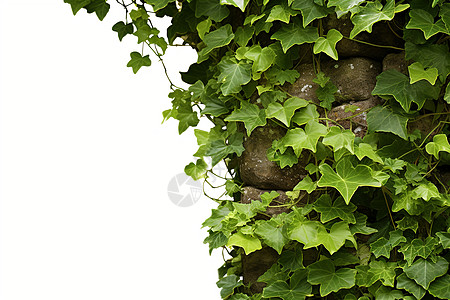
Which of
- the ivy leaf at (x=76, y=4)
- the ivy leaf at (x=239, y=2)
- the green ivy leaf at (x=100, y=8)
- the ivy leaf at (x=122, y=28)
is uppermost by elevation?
the ivy leaf at (x=76, y=4)

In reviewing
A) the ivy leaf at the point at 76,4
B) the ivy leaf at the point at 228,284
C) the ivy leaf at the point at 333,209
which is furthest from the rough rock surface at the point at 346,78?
the ivy leaf at the point at 76,4

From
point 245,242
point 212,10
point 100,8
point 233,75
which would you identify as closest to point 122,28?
point 100,8

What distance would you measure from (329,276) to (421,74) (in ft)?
2.28

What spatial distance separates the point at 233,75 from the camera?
2.08 m

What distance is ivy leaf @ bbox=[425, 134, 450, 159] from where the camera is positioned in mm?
1896

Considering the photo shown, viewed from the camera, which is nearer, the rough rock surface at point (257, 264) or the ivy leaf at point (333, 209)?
the ivy leaf at point (333, 209)

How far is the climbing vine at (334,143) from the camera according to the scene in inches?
76.0

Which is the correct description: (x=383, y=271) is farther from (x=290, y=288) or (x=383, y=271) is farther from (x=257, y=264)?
(x=257, y=264)

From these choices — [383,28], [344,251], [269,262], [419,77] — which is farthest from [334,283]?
[383,28]

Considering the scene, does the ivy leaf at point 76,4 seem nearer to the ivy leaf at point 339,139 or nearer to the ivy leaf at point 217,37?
the ivy leaf at point 217,37

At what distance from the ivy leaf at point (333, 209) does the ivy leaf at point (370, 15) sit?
51 cm

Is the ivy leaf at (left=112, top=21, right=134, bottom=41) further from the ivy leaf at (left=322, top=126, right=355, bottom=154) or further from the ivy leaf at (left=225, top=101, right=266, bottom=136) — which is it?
the ivy leaf at (left=322, top=126, right=355, bottom=154)

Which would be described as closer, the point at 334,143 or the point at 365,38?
the point at 334,143

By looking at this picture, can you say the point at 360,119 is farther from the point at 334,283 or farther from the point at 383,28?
the point at 334,283
